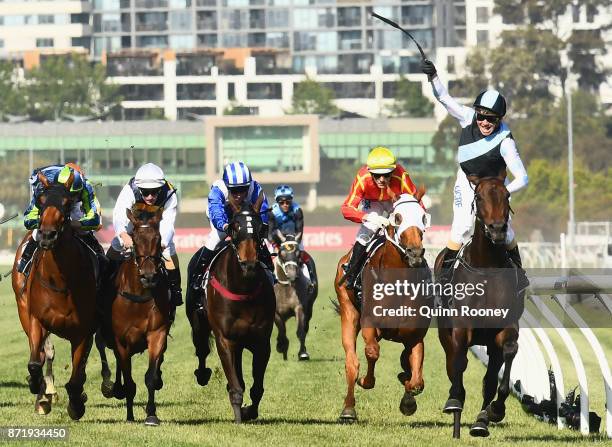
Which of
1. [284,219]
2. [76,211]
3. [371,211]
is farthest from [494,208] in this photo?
[284,219]

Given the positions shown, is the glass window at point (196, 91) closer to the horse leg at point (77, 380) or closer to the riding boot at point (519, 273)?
the horse leg at point (77, 380)

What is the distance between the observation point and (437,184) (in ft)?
364

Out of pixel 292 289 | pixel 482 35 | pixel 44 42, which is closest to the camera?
pixel 292 289

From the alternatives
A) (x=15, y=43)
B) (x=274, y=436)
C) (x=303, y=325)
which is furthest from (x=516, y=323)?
(x=15, y=43)

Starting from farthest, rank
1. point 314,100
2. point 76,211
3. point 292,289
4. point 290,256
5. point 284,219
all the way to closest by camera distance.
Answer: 1. point 314,100
2. point 292,289
3. point 290,256
4. point 284,219
5. point 76,211

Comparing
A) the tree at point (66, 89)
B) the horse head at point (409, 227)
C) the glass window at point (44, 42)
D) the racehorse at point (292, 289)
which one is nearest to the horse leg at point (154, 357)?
the horse head at point (409, 227)

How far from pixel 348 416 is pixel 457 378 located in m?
1.43

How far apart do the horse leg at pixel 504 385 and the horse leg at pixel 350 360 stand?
1590 mm

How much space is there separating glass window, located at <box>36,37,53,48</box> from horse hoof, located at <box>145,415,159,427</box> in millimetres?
154034

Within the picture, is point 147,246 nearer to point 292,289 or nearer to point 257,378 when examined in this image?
point 257,378

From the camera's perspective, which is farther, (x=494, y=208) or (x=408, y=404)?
(x=408, y=404)

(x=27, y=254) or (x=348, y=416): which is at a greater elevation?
(x=27, y=254)

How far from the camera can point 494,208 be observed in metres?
12.3

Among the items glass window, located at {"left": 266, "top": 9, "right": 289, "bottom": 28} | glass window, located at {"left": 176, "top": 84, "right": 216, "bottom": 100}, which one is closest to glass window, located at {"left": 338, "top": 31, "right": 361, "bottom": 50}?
glass window, located at {"left": 266, "top": 9, "right": 289, "bottom": 28}
